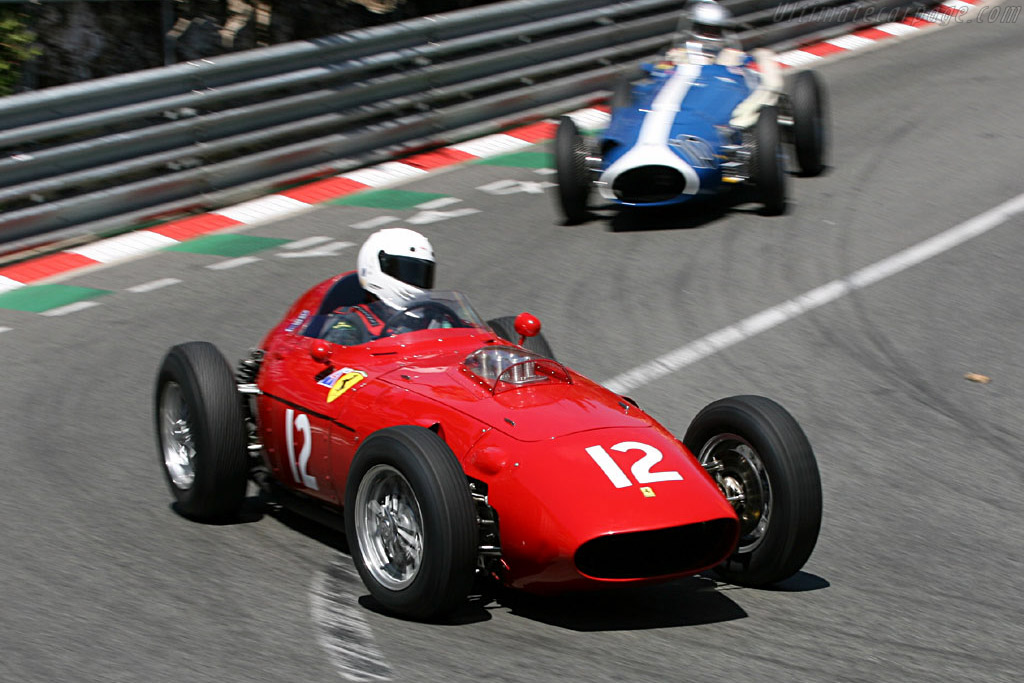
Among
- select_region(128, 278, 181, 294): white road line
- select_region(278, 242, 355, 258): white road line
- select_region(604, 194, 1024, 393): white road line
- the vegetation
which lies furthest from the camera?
the vegetation

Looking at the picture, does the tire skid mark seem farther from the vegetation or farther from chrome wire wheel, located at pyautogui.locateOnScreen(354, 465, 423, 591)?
the vegetation

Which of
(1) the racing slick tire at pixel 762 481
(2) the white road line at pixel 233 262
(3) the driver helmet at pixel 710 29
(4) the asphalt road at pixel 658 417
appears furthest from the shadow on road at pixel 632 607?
(3) the driver helmet at pixel 710 29

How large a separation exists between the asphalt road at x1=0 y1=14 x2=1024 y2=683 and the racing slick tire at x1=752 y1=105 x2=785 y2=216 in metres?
0.25

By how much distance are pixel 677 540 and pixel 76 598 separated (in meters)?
2.35

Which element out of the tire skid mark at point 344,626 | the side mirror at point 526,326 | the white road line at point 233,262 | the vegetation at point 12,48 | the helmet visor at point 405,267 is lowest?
the tire skid mark at point 344,626

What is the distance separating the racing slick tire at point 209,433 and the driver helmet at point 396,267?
2.64 feet

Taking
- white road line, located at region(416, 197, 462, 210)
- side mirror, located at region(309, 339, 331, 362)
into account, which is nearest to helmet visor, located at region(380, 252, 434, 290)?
side mirror, located at region(309, 339, 331, 362)

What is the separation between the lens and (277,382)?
20.6ft

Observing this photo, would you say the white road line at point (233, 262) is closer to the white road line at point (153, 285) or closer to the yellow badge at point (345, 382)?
the white road line at point (153, 285)

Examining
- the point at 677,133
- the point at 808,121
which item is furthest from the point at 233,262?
the point at 808,121

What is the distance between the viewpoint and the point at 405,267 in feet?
20.8

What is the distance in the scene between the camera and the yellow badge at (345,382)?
586cm

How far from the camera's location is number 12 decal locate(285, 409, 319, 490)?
5965 millimetres

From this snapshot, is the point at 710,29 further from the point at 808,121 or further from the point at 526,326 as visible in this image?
the point at 526,326
